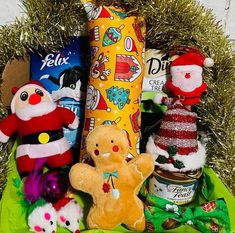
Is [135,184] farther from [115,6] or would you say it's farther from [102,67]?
[115,6]

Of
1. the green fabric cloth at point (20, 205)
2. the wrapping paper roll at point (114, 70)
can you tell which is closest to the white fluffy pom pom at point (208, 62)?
the wrapping paper roll at point (114, 70)

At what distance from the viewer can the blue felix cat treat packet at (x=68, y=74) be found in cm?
98

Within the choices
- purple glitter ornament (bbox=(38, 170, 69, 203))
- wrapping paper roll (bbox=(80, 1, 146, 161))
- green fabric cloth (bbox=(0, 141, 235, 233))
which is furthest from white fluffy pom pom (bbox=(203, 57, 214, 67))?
purple glitter ornament (bbox=(38, 170, 69, 203))

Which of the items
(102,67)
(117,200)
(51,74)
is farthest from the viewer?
(51,74)

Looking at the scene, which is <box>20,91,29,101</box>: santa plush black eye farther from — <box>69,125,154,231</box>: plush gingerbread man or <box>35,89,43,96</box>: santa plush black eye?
<box>69,125,154,231</box>: plush gingerbread man

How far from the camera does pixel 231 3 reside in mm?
1046

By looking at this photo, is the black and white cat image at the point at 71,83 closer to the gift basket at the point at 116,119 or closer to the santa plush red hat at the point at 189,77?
the gift basket at the point at 116,119

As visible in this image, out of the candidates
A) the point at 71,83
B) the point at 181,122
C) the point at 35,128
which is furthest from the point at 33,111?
the point at 181,122

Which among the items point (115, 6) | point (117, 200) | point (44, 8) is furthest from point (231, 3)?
point (117, 200)

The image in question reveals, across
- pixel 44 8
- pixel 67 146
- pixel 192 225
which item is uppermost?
pixel 44 8

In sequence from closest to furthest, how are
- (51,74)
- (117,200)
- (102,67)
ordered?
(117,200)
(102,67)
(51,74)

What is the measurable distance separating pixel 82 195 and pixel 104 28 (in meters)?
0.33

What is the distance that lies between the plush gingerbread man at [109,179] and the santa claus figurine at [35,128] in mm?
140

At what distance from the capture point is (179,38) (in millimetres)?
917
